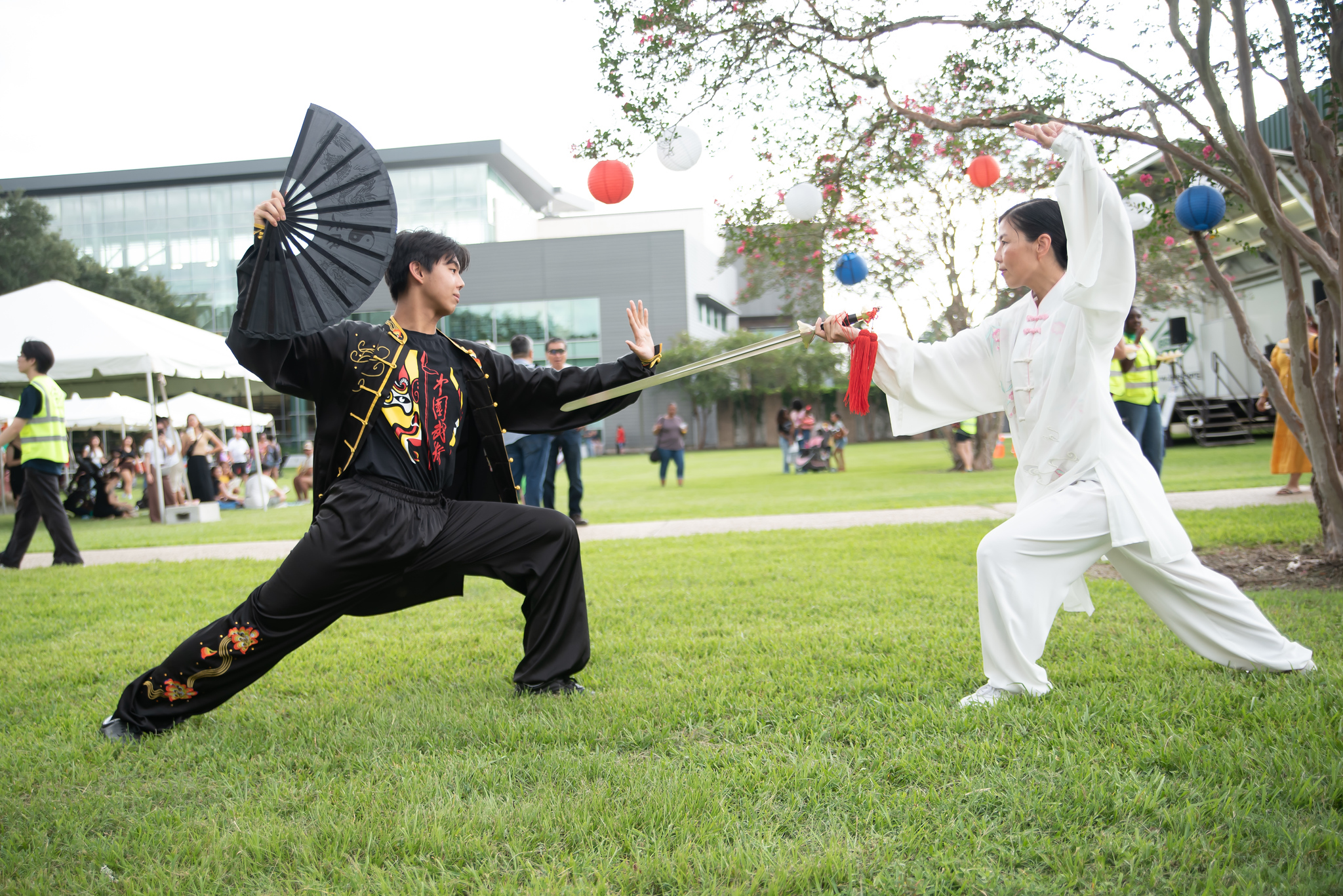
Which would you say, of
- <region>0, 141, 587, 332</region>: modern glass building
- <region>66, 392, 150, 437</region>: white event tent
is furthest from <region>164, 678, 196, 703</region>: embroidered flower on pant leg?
<region>0, 141, 587, 332</region>: modern glass building

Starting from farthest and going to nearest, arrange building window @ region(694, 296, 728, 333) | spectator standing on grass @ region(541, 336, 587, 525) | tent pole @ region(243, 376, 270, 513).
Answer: building window @ region(694, 296, 728, 333) < tent pole @ region(243, 376, 270, 513) < spectator standing on grass @ region(541, 336, 587, 525)

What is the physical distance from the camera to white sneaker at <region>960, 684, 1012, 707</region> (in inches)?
124

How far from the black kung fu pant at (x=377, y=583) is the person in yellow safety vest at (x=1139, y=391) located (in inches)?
245

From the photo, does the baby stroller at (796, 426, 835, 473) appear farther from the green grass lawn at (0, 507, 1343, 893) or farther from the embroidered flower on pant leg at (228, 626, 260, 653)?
the embroidered flower on pant leg at (228, 626, 260, 653)

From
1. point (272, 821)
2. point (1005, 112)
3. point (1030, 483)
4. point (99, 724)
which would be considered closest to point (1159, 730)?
point (1030, 483)

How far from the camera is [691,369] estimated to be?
12.5 feet

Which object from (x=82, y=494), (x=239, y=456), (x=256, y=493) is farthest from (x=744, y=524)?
(x=239, y=456)

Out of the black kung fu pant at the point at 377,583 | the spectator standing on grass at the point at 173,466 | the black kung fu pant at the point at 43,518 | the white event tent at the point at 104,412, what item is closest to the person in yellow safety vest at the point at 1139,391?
the black kung fu pant at the point at 377,583

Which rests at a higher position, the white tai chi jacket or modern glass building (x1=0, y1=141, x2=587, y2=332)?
modern glass building (x1=0, y1=141, x2=587, y2=332)

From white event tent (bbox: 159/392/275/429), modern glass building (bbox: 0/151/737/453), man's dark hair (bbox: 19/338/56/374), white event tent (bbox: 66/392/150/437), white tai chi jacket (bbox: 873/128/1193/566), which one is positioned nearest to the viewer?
white tai chi jacket (bbox: 873/128/1193/566)

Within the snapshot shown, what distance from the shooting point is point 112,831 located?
2.55 meters

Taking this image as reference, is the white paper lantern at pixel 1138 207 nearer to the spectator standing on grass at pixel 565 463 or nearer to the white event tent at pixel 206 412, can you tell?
the spectator standing on grass at pixel 565 463

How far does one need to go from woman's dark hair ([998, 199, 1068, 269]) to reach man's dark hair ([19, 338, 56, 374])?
8000mm

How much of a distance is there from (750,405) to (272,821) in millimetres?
42336
